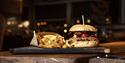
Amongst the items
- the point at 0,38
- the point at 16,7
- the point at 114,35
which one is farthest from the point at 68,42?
the point at 16,7

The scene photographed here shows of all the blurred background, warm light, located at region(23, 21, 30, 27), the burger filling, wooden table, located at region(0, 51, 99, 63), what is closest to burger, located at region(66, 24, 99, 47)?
the burger filling

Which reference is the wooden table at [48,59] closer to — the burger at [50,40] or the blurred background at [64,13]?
the burger at [50,40]

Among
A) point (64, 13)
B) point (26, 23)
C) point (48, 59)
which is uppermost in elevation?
point (64, 13)

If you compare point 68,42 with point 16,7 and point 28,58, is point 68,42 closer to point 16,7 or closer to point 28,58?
point 28,58

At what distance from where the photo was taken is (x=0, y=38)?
248cm

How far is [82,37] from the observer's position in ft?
5.47

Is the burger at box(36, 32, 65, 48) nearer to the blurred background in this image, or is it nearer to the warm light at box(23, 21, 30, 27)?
the blurred background

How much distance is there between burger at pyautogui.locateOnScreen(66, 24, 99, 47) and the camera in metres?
1.63

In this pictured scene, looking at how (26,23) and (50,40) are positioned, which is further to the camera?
(26,23)

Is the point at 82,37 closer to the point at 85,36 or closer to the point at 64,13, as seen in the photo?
the point at 85,36

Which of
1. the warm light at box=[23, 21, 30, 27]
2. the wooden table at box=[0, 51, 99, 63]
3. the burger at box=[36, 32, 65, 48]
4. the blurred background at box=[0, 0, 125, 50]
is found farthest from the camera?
the warm light at box=[23, 21, 30, 27]

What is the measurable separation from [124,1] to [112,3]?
0.27m

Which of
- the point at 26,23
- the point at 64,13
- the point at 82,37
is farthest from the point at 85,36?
the point at 64,13

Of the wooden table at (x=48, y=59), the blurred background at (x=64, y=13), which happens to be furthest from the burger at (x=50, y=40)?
the blurred background at (x=64, y=13)
